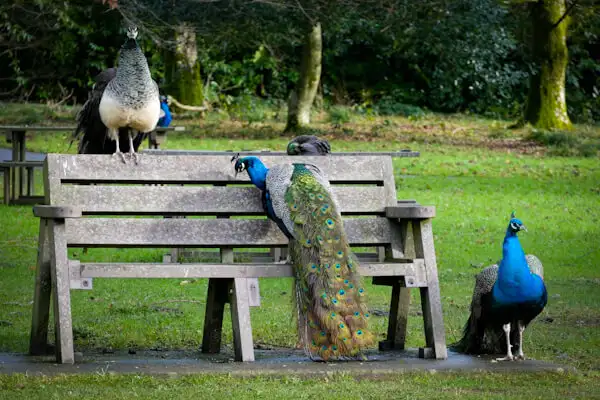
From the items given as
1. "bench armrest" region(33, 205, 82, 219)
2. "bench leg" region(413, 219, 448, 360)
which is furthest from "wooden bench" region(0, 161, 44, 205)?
"bench leg" region(413, 219, 448, 360)

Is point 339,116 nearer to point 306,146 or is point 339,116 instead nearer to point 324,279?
point 306,146

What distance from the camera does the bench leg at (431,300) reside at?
6.70 metres

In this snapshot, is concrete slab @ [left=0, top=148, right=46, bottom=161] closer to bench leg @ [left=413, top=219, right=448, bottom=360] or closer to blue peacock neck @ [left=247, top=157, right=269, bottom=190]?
blue peacock neck @ [left=247, top=157, right=269, bottom=190]

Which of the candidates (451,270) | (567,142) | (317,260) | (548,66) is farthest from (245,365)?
(548,66)

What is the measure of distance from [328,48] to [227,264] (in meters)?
30.4

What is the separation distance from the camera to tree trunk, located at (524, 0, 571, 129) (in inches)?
1053

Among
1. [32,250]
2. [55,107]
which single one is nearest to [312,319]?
[32,250]

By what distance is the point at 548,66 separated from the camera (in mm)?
27359

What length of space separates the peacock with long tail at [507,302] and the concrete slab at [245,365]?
21cm

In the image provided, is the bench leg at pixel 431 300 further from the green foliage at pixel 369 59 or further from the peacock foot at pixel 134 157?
the green foliage at pixel 369 59

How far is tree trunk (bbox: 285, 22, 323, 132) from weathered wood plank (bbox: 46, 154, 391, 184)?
1914 cm

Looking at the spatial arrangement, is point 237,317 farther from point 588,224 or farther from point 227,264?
point 588,224

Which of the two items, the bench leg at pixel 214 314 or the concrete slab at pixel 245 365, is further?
the bench leg at pixel 214 314

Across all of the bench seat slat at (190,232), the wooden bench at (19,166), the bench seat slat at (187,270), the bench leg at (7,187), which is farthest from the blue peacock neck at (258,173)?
the bench leg at (7,187)
